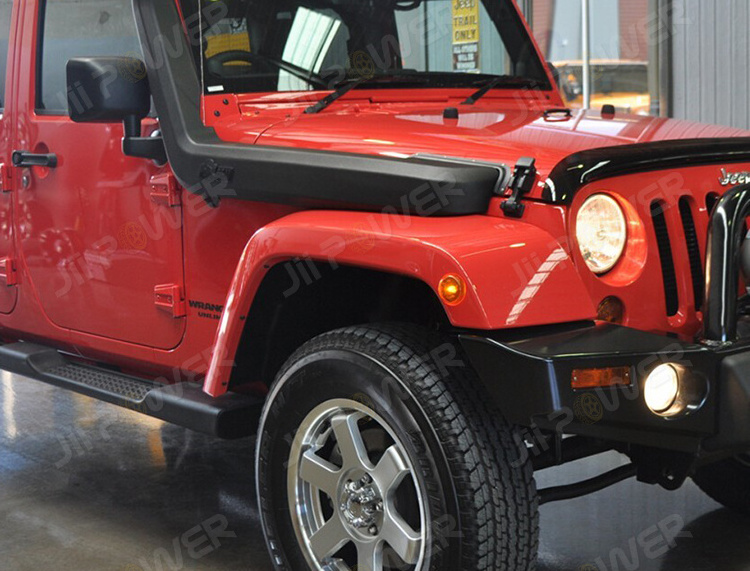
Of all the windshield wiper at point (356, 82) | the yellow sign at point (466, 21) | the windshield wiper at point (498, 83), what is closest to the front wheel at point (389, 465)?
the windshield wiper at point (356, 82)

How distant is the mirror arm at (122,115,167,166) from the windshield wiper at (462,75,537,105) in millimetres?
913

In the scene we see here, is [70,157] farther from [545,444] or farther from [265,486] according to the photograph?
[545,444]

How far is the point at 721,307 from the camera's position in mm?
2139

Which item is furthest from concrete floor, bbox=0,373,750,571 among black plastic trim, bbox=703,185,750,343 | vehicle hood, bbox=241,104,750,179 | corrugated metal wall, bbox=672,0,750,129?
corrugated metal wall, bbox=672,0,750,129

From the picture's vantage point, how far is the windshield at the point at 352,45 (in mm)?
2941

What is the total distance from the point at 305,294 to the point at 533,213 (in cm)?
70

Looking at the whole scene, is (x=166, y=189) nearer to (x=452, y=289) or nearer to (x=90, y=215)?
(x=90, y=215)

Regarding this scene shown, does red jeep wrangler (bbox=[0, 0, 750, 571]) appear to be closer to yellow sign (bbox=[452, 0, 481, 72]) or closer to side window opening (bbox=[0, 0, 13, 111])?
yellow sign (bbox=[452, 0, 481, 72])

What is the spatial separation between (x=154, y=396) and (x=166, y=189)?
57cm

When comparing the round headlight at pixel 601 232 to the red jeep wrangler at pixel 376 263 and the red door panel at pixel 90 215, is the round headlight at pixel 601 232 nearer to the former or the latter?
the red jeep wrangler at pixel 376 263

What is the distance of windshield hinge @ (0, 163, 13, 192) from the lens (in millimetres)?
3598

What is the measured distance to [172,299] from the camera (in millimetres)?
2973

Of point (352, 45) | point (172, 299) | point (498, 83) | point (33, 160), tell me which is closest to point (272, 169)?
point (172, 299)

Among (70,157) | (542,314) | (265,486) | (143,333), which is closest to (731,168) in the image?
(542,314)
